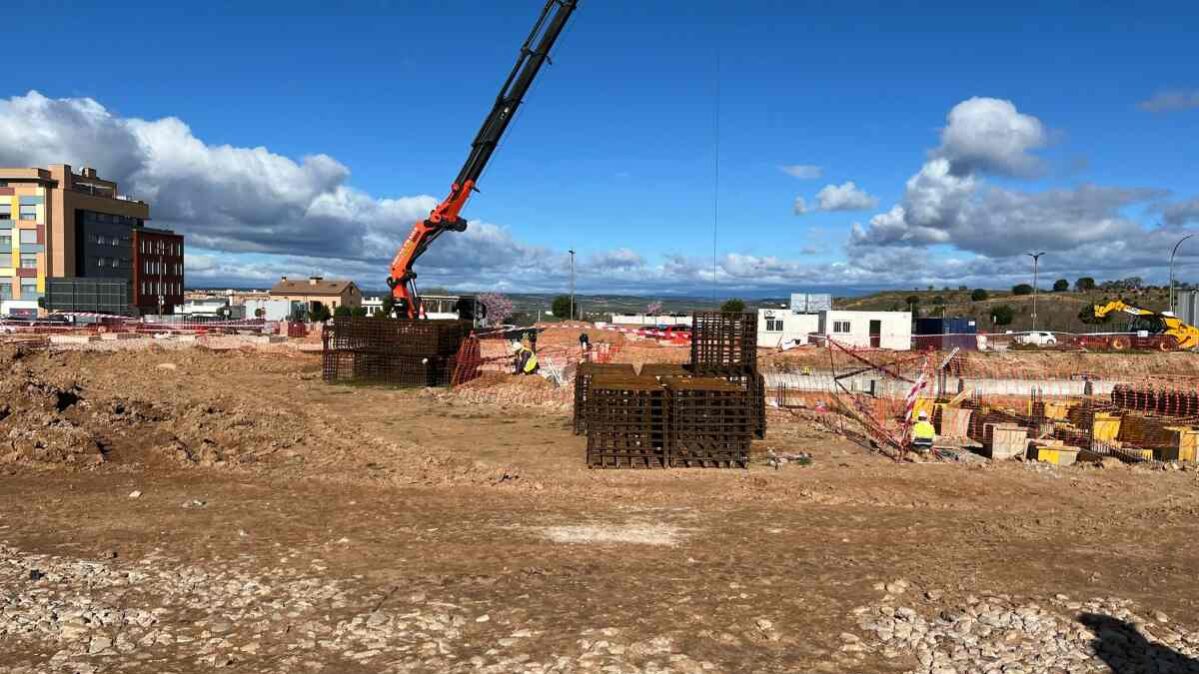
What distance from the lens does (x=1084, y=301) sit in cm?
9694

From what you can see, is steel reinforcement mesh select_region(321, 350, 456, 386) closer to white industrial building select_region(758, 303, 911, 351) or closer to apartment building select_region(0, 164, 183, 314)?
white industrial building select_region(758, 303, 911, 351)

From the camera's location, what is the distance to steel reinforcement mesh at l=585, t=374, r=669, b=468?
13750 millimetres

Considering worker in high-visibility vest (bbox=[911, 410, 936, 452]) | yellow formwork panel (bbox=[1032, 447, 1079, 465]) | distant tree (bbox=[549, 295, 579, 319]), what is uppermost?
distant tree (bbox=[549, 295, 579, 319])

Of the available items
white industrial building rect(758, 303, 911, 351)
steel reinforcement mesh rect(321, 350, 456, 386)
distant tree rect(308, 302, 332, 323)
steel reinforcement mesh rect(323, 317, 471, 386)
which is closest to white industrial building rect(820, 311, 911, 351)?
white industrial building rect(758, 303, 911, 351)

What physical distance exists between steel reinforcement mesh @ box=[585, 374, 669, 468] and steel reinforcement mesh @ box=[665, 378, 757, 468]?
0.73 feet

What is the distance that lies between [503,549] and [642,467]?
5.24m

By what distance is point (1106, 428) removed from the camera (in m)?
19.9

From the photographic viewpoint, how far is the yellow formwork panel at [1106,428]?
19.7 meters

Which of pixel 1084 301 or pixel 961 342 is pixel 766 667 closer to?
pixel 961 342

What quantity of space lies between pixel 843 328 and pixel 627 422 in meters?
41.8

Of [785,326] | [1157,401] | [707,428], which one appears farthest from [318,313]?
[707,428]

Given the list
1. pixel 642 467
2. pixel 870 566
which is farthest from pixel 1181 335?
pixel 870 566

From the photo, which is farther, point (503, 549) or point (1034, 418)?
point (1034, 418)

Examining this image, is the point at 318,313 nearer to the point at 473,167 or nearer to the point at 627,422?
the point at 473,167
